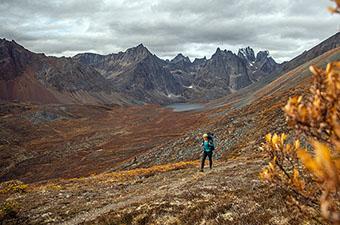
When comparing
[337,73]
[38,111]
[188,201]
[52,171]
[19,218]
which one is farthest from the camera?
[38,111]

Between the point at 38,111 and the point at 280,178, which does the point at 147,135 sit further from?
the point at 280,178

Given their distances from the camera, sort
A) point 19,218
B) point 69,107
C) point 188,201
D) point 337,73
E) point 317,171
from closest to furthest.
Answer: point 317,171 → point 337,73 → point 188,201 → point 19,218 → point 69,107

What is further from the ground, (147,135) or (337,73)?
(337,73)

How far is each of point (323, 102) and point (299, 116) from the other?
0.88 ft

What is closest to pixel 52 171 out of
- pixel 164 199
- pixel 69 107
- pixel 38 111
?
pixel 164 199

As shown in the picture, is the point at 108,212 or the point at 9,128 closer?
the point at 108,212

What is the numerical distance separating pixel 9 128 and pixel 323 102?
124m

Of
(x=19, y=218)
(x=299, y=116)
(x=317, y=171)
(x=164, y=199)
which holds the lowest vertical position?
(x=19, y=218)

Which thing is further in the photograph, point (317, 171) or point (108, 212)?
point (108, 212)

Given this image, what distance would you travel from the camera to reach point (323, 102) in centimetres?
315

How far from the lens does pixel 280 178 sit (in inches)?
163

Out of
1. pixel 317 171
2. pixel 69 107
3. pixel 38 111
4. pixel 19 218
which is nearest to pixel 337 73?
pixel 317 171

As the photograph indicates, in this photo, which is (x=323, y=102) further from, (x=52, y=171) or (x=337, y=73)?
(x=52, y=171)

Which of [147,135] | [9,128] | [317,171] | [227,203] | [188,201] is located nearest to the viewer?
[317,171]
